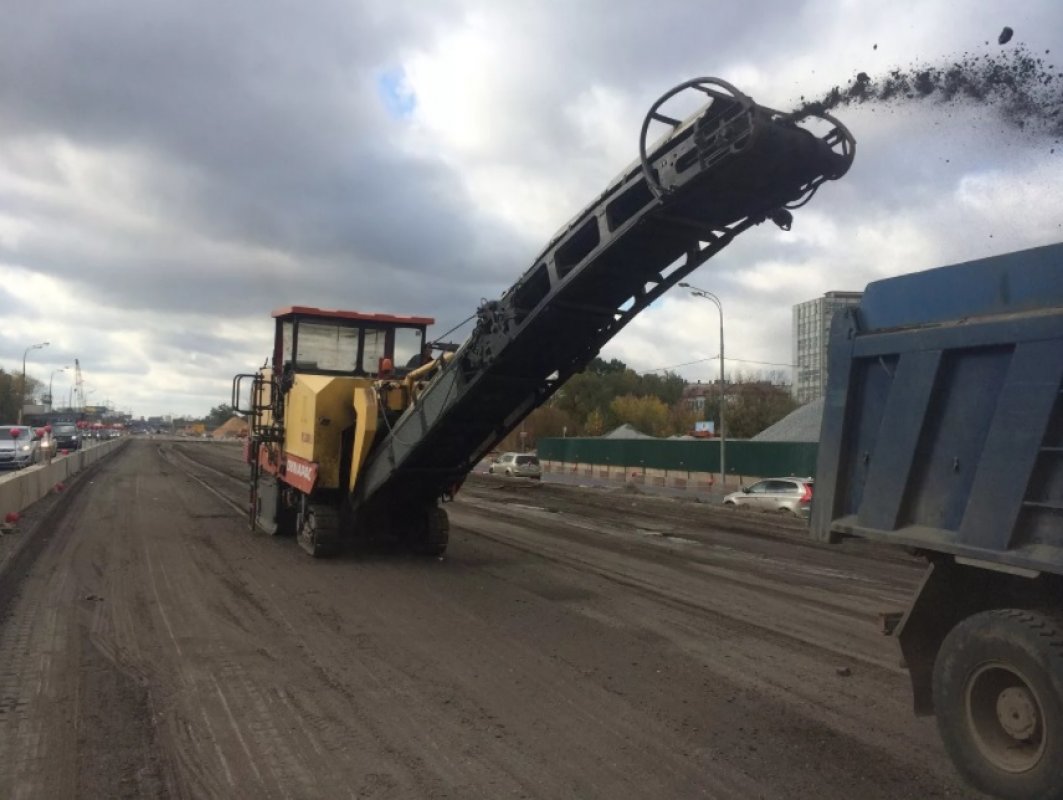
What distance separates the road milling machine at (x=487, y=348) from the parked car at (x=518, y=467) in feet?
86.0

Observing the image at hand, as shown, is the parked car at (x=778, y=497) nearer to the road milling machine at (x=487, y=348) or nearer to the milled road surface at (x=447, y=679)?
the milled road surface at (x=447, y=679)

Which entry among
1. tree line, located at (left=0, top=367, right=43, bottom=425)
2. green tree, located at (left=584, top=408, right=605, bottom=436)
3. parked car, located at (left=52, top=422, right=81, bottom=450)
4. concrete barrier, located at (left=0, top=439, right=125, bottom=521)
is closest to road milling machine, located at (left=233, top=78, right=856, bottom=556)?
concrete barrier, located at (left=0, top=439, right=125, bottom=521)

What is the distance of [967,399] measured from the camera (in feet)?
14.1

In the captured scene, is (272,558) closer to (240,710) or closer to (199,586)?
(199,586)

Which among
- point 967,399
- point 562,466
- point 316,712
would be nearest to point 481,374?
point 316,712

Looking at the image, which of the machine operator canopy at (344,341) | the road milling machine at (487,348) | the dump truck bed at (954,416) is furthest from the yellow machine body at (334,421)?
the dump truck bed at (954,416)

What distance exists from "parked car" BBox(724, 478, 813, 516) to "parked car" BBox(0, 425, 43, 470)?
25.0 metres

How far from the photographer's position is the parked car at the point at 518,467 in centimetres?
4103

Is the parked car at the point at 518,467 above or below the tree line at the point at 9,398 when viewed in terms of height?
below

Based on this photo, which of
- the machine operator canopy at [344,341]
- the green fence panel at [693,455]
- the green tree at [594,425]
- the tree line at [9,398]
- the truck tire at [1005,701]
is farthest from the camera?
the tree line at [9,398]

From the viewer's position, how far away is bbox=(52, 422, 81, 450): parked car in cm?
5000

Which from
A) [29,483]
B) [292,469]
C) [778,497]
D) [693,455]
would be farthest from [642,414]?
[292,469]

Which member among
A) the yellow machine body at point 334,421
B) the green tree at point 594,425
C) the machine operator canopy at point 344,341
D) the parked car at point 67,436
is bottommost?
the parked car at point 67,436

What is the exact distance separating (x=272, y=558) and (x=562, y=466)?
41.9m
